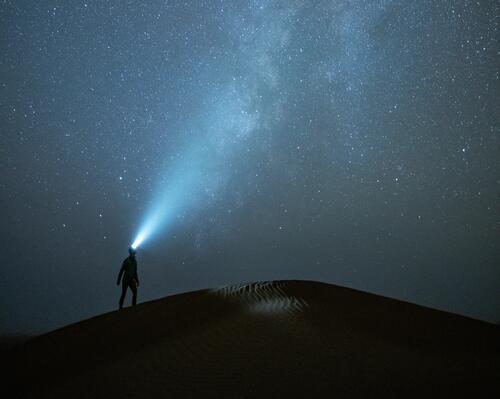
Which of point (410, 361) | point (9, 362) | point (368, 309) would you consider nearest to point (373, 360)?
point (410, 361)

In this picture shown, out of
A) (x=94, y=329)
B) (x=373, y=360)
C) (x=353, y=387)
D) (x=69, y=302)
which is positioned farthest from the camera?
(x=69, y=302)

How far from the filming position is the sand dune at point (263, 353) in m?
3.11

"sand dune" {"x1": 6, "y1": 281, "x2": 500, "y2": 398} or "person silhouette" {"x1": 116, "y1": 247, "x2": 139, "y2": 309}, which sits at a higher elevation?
"person silhouette" {"x1": 116, "y1": 247, "x2": 139, "y2": 309}

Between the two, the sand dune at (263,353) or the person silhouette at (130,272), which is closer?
the sand dune at (263,353)

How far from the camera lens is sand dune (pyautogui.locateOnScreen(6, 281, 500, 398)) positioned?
10.2 feet

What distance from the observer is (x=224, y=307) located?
6.04 metres

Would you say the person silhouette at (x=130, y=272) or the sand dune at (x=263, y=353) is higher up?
the person silhouette at (x=130, y=272)

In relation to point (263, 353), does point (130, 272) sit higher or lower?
higher

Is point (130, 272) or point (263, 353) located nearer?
point (263, 353)

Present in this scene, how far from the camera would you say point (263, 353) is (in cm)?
384

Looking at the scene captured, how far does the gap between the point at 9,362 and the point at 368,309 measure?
568 centimetres

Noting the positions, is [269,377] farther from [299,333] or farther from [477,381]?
[477,381]

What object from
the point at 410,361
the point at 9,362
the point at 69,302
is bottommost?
the point at 410,361

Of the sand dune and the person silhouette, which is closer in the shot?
the sand dune
